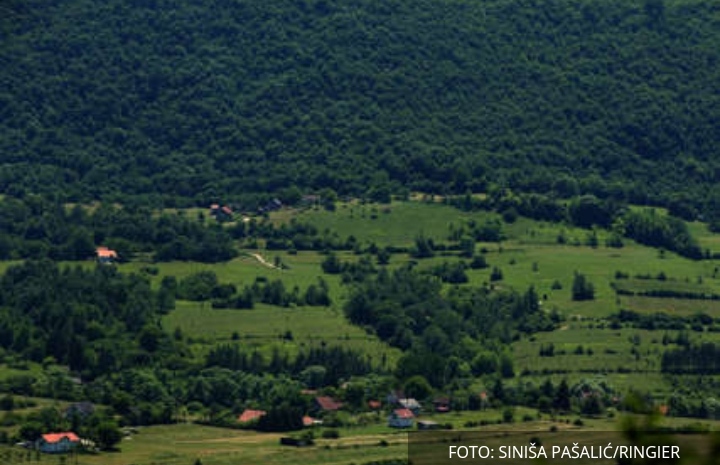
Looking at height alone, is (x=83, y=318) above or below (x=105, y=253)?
below

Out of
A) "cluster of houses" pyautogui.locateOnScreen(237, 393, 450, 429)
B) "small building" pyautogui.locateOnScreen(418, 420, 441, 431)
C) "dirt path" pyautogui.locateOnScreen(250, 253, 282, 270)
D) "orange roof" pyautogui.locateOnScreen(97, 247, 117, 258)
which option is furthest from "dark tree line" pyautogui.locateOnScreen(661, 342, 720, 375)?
"orange roof" pyautogui.locateOnScreen(97, 247, 117, 258)

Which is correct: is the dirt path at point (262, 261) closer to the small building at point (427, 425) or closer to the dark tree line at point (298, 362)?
the dark tree line at point (298, 362)

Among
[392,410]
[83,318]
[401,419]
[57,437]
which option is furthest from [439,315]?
[57,437]

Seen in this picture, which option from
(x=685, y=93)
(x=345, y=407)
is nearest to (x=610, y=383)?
(x=345, y=407)

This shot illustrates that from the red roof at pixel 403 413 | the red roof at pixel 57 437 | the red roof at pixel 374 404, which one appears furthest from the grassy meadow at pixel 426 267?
the red roof at pixel 374 404

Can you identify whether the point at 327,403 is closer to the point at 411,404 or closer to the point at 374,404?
the point at 374,404

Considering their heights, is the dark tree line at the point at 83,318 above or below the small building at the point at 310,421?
above

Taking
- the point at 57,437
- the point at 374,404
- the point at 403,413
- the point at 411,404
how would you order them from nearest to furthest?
the point at 57,437 → the point at 403,413 → the point at 411,404 → the point at 374,404
